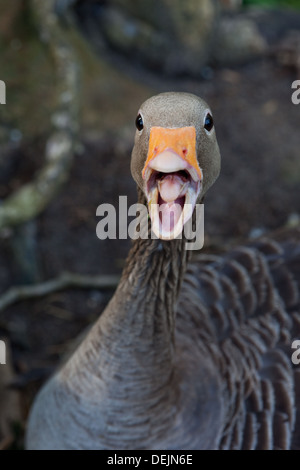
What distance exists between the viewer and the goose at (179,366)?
7.10 ft

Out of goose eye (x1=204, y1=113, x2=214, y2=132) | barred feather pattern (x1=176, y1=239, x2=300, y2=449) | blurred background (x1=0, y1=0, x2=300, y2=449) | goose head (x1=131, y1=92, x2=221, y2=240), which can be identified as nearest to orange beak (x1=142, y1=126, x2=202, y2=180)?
A: goose head (x1=131, y1=92, x2=221, y2=240)

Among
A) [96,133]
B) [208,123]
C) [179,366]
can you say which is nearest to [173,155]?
[208,123]

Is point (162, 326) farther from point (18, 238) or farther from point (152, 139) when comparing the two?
point (18, 238)

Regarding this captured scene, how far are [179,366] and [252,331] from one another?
381 millimetres

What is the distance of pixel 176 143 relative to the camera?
1.59 metres

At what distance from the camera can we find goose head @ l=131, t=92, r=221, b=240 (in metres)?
1.53

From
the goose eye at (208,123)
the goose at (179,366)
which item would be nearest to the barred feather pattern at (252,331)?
the goose at (179,366)

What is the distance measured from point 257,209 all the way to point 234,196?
0.21m

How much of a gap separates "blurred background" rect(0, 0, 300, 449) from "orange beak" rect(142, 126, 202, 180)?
174 centimetres

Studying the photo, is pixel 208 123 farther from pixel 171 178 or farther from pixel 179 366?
pixel 179 366

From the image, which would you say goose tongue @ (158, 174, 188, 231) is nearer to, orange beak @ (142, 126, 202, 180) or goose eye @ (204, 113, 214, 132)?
orange beak @ (142, 126, 202, 180)

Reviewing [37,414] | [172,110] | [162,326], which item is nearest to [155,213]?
[172,110]

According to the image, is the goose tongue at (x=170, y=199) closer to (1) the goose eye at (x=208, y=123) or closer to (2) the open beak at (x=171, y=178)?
(2) the open beak at (x=171, y=178)
